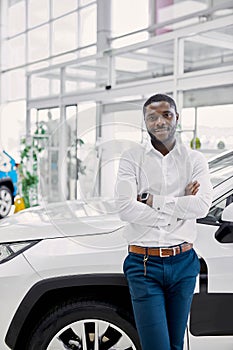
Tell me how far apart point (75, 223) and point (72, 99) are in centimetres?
545

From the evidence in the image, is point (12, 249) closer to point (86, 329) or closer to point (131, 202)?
point (86, 329)

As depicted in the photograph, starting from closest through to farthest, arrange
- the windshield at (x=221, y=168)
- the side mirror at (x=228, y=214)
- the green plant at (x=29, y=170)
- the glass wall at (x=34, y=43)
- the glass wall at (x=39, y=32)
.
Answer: the side mirror at (x=228, y=214), the windshield at (x=221, y=168), the green plant at (x=29, y=170), the glass wall at (x=34, y=43), the glass wall at (x=39, y=32)

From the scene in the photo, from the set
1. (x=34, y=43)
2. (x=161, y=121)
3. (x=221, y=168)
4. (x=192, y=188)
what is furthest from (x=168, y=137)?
(x=34, y=43)

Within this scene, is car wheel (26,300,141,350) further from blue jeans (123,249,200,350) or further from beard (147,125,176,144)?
beard (147,125,176,144)

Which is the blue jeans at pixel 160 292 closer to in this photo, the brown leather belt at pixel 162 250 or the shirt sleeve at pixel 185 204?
the brown leather belt at pixel 162 250

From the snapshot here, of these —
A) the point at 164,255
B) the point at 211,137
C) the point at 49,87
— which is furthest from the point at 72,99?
the point at 164,255

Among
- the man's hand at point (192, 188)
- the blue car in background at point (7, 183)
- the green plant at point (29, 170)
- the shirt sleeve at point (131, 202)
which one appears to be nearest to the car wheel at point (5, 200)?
the blue car in background at point (7, 183)

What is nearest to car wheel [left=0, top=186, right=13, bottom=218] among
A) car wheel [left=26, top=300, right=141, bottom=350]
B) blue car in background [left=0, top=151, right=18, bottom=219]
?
blue car in background [left=0, top=151, right=18, bottom=219]

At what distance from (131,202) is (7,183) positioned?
6505 millimetres

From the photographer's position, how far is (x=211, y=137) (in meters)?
6.08

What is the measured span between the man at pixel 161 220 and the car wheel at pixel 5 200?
246 inches

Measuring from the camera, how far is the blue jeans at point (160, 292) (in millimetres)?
1960

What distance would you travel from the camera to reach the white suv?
217 centimetres

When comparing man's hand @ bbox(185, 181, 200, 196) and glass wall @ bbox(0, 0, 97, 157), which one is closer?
man's hand @ bbox(185, 181, 200, 196)
